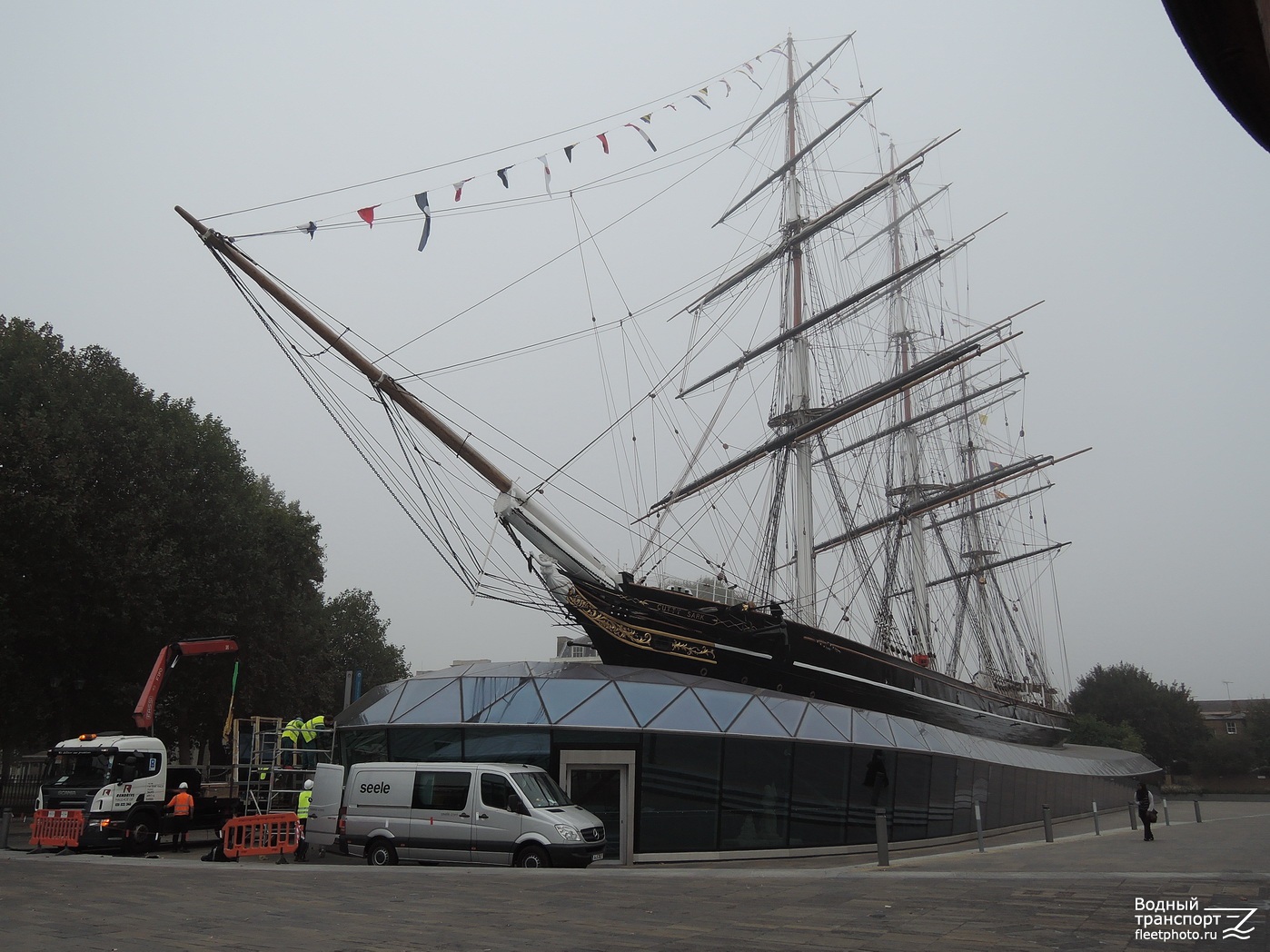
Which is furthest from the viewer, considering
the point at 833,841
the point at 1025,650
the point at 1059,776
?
the point at 1025,650

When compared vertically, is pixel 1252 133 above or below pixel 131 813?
above

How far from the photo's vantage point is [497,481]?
2130 cm

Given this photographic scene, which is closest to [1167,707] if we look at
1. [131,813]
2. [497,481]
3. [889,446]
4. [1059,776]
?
[889,446]

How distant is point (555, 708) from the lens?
1758 cm

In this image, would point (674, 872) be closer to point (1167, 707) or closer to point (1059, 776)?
point (1059, 776)

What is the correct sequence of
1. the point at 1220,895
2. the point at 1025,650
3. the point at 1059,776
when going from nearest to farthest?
the point at 1220,895
the point at 1059,776
the point at 1025,650

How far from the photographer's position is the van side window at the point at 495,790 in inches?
544

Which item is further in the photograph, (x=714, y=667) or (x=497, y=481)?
(x=714, y=667)

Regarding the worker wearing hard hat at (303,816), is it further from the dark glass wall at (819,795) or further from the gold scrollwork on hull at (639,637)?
the dark glass wall at (819,795)

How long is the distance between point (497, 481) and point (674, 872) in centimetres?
1126

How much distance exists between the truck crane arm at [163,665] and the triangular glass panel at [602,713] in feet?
32.9

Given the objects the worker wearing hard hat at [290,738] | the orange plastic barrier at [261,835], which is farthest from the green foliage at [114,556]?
the orange plastic barrier at [261,835]

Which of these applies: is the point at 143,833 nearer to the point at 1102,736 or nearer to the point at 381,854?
the point at 381,854

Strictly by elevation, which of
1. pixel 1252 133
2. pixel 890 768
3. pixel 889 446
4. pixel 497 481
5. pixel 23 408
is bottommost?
pixel 890 768
